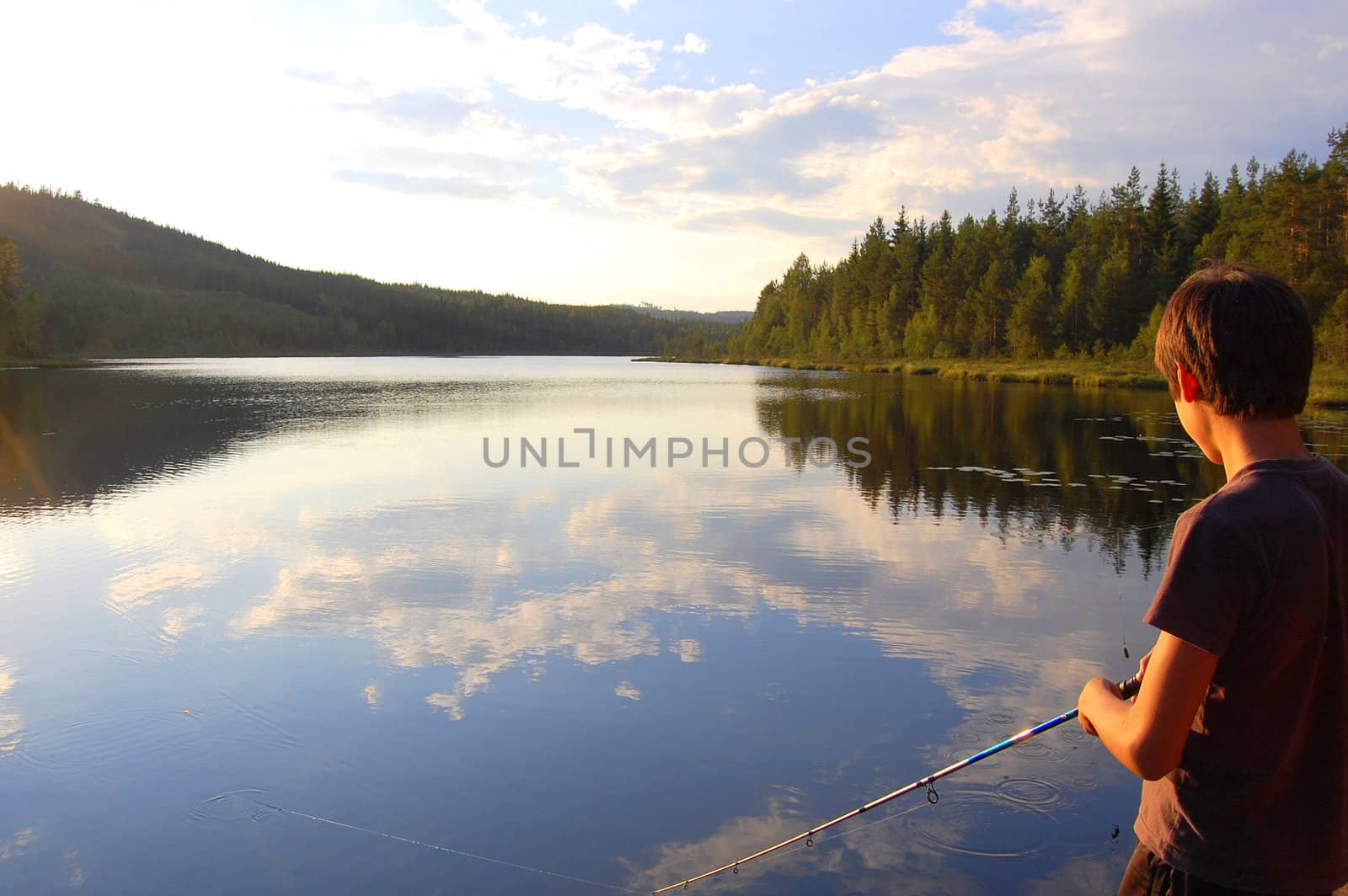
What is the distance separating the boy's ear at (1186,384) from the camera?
1.93 metres

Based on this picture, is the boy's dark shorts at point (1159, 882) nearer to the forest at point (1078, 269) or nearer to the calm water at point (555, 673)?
the calm water at point (555, 673)

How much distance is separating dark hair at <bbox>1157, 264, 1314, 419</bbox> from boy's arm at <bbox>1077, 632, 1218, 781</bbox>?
20.3 inches

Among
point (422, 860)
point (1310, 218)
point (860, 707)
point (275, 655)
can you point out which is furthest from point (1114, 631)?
point (1310, 218)

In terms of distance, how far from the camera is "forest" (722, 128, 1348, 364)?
1763 inches

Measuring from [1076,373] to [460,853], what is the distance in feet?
185

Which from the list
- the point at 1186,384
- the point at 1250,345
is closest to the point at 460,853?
the point at 1186,384

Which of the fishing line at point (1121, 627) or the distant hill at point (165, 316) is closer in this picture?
the fishing line at point (1121, 627)

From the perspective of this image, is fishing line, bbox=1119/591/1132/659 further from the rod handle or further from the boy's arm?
the boy's arm

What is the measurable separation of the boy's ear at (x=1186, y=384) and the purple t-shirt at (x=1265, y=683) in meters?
0.21

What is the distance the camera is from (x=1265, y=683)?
6.02 feet

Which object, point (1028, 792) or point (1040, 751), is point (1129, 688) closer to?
point (1028, 792)

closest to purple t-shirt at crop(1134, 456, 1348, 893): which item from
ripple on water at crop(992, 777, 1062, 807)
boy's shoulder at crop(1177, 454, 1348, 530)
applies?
boy's shoulder at crop(1177, 454, 1348, 530)

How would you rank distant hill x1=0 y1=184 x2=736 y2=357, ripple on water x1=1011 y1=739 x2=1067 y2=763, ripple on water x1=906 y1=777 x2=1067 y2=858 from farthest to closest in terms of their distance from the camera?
distant hill x1=0 y1=184 x2=736 y2=357, ripple on water x1=1011 y1=739 x2=1067 y2=763, ripple on water x1=906 y1=777 x2=1067 y2=858

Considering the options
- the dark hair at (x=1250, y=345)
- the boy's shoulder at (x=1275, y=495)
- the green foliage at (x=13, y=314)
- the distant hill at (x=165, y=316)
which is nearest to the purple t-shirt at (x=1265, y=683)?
the boy's shoulder at (x=1275, y=495)
